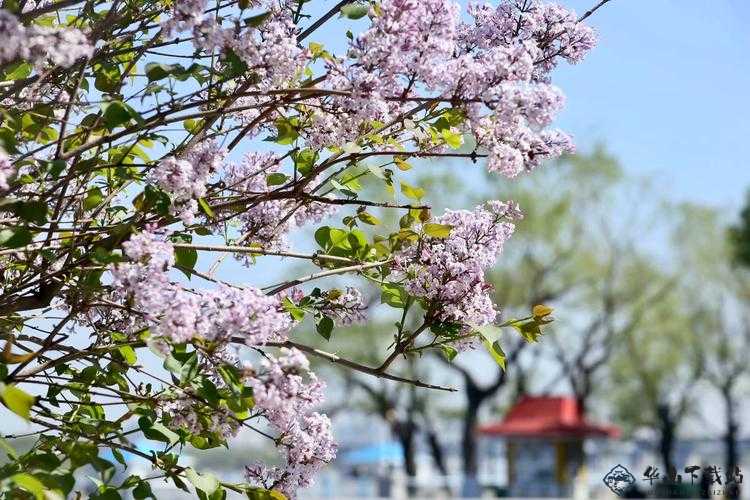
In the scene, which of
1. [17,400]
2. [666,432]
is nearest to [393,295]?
[17,400]

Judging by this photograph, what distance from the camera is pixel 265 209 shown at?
2629 mm

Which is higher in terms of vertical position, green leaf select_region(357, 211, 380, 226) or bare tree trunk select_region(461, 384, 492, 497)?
bare tree trunk select_region(461, 384, 492, 497)

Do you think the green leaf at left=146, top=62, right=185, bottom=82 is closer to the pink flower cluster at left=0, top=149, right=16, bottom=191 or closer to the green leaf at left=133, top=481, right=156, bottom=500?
the pink flower cluster at left=0, top=149, right=16, bottom=191

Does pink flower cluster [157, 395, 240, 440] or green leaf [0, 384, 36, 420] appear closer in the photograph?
green leaf [0, 384, 36, 420]

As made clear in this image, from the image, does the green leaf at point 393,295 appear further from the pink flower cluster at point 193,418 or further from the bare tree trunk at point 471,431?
the bare tree trunk at point 471,431

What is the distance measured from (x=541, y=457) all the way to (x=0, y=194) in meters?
27.2

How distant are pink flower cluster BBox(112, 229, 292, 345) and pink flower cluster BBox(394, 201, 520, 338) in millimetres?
462

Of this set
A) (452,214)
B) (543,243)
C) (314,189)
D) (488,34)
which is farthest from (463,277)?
(543,243)

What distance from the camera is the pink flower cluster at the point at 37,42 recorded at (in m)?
1.71

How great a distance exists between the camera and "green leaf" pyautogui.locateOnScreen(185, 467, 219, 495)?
2258 millimetres

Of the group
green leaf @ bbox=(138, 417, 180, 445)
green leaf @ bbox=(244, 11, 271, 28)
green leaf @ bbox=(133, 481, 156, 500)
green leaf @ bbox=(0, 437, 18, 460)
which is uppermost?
green leaf @ bbox=(244, 11, 271, 28)

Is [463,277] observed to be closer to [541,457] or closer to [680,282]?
[541,457]

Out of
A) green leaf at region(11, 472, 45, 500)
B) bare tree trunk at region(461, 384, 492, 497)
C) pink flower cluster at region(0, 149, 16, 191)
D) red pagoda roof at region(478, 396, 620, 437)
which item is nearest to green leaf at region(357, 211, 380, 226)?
pink flower cluster at region(0, 149, 16, 191)

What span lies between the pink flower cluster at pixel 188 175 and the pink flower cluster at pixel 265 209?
30 cm
